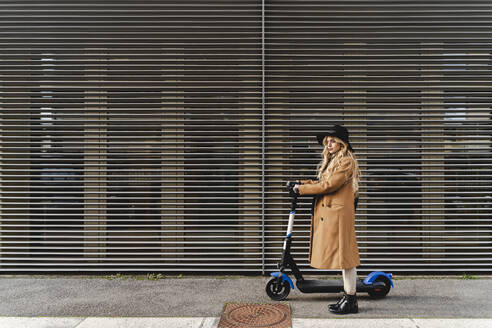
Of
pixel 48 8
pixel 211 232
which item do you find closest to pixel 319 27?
pixel 211 232

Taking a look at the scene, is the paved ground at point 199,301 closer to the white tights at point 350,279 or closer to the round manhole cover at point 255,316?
the round manhole cover at point 255,316

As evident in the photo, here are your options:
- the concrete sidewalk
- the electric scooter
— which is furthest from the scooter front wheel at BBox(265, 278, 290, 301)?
the concrete sidewalk

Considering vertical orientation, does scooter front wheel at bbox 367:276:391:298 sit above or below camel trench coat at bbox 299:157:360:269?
below

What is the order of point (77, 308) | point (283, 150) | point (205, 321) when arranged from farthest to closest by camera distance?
point (283, 150), point (77, 308), point (205, 321)

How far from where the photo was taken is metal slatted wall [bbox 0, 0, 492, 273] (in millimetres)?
5492

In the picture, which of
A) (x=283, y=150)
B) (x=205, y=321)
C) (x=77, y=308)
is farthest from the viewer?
(x=283, y=150)

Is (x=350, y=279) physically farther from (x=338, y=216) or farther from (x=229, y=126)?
(x=229, y=126)

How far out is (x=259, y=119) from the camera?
5539 mm

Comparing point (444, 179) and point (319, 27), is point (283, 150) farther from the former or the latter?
point (444, 179)

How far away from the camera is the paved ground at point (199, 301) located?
3.92 metres

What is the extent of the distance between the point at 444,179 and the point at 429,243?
997mm

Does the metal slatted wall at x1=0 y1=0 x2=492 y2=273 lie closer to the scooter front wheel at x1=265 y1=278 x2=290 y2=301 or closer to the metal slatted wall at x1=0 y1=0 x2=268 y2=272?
the metal slatted wall at x1=0 y1=0 x2=268 y2=272

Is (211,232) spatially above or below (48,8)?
below

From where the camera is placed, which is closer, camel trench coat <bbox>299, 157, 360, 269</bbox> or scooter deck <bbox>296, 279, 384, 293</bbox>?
camel trench coat <bbox>299, 157, 360, 269</bbox>
